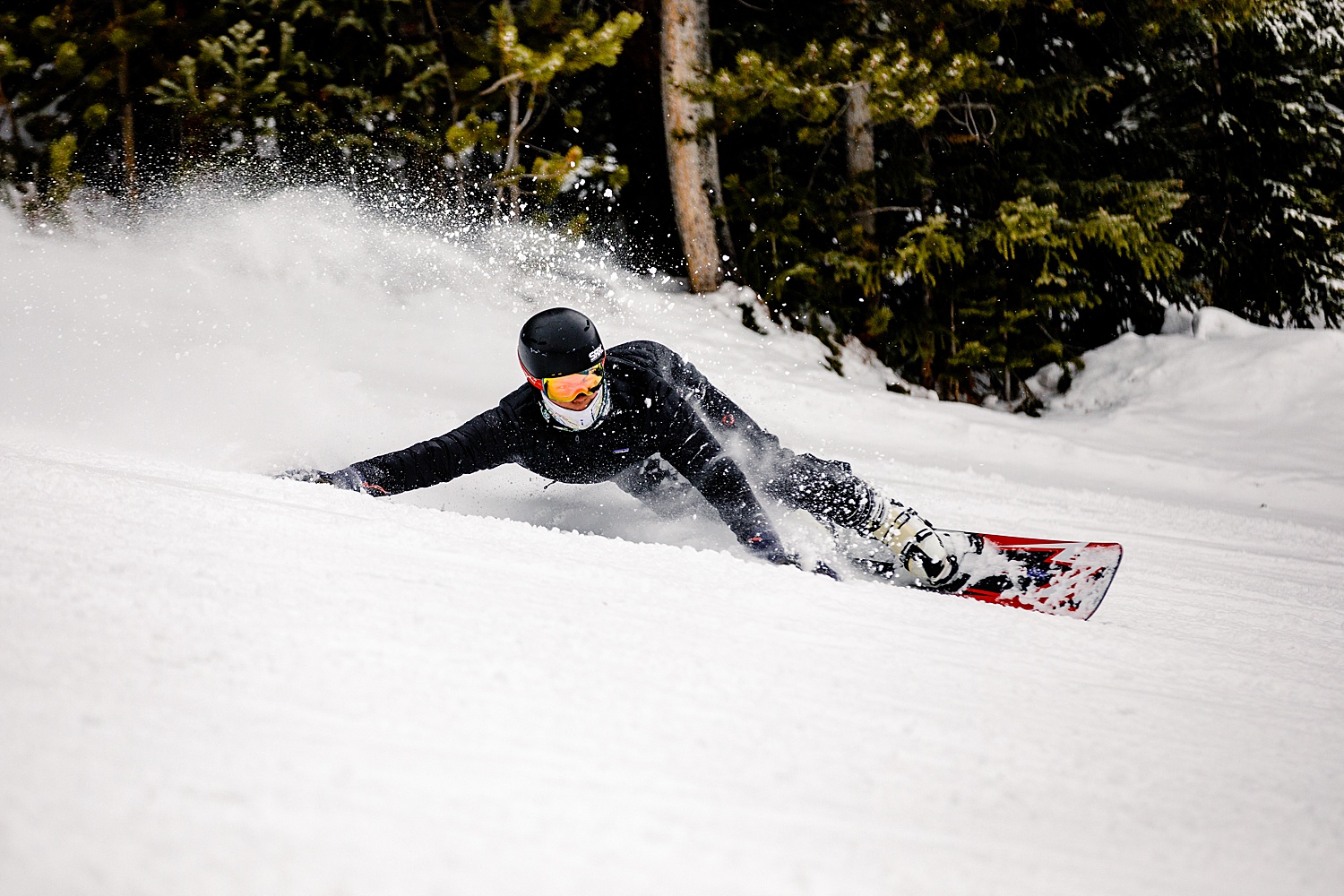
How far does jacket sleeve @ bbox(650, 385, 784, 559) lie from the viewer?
3125 millimetres

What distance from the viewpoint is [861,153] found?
824cm

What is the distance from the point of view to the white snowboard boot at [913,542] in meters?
3.29

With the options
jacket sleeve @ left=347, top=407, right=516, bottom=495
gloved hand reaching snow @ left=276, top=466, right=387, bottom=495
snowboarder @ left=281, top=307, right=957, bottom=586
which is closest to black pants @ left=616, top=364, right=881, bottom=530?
snowboarder @ left=281, top=307, right=957, bottom=586

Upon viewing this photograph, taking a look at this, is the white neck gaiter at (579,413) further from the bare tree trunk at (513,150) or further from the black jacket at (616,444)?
the bare tree trunk at (513,150)

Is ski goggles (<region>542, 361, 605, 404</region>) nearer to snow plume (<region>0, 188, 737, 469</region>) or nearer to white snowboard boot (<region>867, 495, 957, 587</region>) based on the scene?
white snowboard boot (<region>867, 495, 957, 587</region>)

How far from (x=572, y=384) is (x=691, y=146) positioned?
5.71m

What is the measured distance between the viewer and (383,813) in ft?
3.32

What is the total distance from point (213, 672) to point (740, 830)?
815mm

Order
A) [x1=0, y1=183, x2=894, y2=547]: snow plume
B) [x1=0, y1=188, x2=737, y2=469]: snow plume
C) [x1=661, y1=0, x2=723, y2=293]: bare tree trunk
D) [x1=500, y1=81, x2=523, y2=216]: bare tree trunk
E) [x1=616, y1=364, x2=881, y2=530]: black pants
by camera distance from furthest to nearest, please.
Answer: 1. [x1=661, y1=0, x2=723, y2=293]: bare tree trunk
2. [x1=500, y1=81, x2=523, y2=216]: bare tree trunk
3. [x1=0, y1=188, x2=737, y2=469]: snow plume
4. [x1=0, y1=183, x2=894, y2=547]: snow plume
5. [x1=616, y1=364, x2=881, y2=530]: black pants

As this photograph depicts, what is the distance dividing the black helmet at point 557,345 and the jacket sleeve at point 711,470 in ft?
1.17

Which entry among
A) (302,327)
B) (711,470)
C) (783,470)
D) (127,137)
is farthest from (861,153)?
(127,137)

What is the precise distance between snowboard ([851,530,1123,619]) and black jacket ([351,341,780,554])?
714 millimetres

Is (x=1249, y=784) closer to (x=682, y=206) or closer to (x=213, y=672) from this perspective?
(x=213, y=672)

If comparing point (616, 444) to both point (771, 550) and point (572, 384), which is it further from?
point (771, 550)
